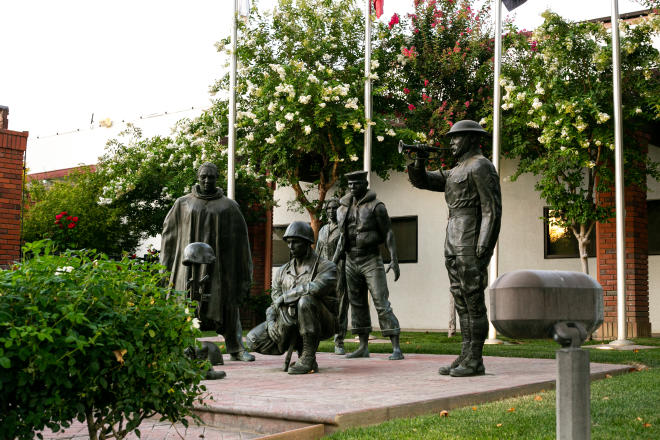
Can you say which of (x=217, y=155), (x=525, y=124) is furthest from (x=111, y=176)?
(x=525, y=124)

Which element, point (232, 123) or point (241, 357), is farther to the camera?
point (232, 123)

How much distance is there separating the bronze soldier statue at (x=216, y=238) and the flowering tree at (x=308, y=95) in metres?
7.46

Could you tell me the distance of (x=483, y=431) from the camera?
4.66 metres

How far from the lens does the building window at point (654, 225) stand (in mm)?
17422

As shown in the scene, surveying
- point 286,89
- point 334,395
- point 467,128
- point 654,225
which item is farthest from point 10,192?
point 654,225

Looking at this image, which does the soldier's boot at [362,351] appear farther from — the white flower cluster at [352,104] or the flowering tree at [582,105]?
the white flower cluster at [352,104]

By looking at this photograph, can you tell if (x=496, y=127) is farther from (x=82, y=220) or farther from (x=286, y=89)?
(x=82, y=220)

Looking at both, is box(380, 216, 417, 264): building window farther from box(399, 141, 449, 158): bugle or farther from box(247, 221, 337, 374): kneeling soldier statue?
box(399, 141, 449, 158): bugle

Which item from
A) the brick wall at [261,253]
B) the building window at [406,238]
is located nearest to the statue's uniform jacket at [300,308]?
the building window at [406,238]

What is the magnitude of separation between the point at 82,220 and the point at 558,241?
1290 cm

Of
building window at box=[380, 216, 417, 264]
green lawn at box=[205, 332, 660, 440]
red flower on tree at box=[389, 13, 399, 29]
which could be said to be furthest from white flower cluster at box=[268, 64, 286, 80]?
green lawn at box=[205, 332, 660, 440]

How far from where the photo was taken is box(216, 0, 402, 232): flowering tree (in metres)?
16.5

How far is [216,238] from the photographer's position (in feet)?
28.6

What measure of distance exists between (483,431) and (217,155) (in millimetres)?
15296
